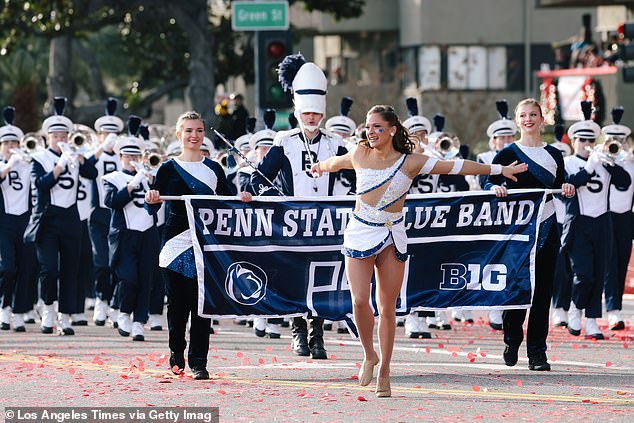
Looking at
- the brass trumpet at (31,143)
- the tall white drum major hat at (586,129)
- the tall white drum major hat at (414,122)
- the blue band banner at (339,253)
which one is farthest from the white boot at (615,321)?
the brass trumpet at (31,143)

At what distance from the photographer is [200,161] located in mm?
12516

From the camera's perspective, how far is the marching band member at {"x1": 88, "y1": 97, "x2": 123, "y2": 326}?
1791 cm

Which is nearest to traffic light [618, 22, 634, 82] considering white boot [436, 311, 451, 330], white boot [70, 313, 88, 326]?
white boot [436, 311, 451, 330]

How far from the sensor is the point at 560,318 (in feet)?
56.9

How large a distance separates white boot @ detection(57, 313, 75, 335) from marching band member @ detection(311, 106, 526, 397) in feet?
18.6

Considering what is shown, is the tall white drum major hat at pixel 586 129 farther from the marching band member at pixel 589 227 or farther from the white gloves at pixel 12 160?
the white gloves at pixel 12 160

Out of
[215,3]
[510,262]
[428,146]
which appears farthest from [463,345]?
[215,3]

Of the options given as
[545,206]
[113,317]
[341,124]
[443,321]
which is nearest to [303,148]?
[545,206]

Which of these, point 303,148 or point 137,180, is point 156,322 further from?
point 303,148

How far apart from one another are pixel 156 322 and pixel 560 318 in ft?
13.5

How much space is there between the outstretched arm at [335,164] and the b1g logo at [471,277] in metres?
1.81

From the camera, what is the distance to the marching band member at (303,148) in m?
13.5

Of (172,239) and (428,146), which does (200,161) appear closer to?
(172,239)

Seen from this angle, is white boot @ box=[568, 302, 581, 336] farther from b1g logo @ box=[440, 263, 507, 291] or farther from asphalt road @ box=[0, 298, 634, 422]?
b1g logo @ box=[440, 263, 507, 291]
